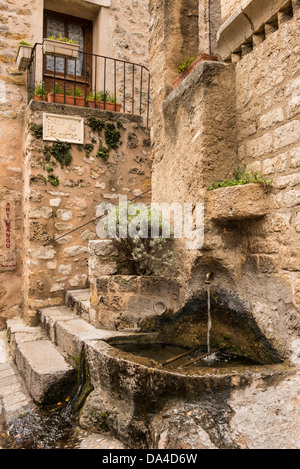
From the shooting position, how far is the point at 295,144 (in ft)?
7.17

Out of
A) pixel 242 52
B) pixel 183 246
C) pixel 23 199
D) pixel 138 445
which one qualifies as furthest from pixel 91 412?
pixel 23 199

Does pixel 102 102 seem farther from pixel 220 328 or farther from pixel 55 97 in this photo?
pixel 220 328

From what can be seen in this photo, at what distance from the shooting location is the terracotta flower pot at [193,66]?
291cm

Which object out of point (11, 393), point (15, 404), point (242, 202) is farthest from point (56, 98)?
point (15, 404)

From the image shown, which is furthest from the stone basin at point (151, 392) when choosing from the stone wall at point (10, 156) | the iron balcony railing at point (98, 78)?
the iron balcony railing at point (98, 78)

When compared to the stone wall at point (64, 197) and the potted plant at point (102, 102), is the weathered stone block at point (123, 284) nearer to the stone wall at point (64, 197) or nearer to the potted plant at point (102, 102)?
the stone wall at point (64, 197)

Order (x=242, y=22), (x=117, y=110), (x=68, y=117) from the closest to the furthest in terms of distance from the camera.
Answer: (x=242, y=22) < (x=68, y=117) < (x=117, y=110)

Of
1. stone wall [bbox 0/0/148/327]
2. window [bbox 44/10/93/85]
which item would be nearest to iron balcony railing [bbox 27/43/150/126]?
window [bbox 44/10/93/85]

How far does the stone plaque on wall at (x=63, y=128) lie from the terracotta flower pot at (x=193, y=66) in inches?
69.3

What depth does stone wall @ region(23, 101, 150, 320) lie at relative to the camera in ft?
14.7

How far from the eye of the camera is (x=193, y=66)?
3068 millimetres

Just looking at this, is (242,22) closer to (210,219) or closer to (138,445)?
(210,219)

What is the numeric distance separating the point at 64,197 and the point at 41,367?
234 cm
